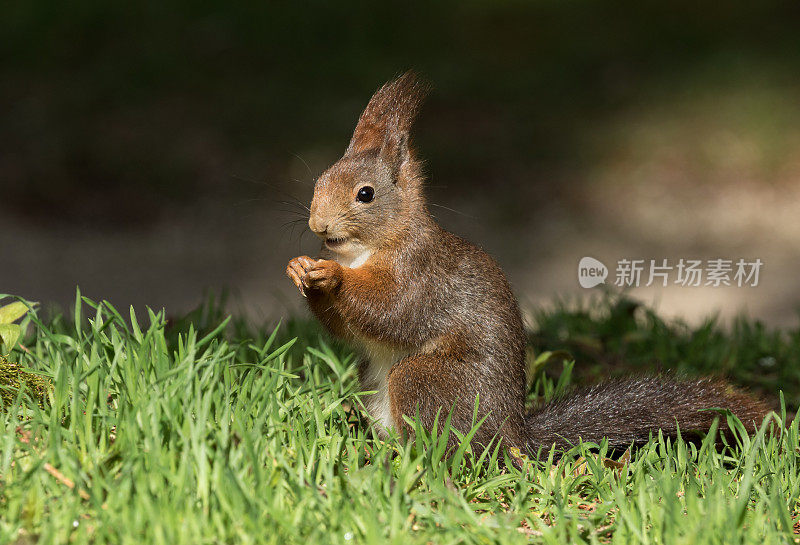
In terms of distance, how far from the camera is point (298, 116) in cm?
809

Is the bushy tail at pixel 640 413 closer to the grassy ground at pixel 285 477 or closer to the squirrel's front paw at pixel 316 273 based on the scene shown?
the grassy ground at pixel 285 477

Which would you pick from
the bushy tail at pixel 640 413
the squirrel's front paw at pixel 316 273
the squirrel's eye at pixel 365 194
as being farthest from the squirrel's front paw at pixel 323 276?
the bushy tail at pixel 640 413

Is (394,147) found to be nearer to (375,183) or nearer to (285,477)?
(375,183)

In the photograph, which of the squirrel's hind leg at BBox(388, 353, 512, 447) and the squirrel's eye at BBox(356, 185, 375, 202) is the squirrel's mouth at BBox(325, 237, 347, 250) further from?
the squirrel's hind leg at BBox(388, 353, 512, 447)

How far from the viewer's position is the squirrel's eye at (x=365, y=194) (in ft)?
8.29

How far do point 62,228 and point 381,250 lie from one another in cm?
482

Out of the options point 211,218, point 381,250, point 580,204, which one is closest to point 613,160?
point 580,204

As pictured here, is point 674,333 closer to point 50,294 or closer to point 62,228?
point 50,294

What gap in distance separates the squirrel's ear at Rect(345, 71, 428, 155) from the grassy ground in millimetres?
673

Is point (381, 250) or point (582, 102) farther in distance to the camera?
point (582, 102)

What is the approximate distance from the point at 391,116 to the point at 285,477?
3.75 feet

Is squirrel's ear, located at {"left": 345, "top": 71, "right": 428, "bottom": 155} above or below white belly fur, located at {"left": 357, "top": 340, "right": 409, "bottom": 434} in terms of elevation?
above

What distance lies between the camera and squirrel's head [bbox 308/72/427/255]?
2510 millimetres

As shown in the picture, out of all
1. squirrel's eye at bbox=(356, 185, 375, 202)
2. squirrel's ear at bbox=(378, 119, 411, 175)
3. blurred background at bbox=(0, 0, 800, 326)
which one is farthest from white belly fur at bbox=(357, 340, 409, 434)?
blurred background at bbox=(0, 0, 800, 326)
